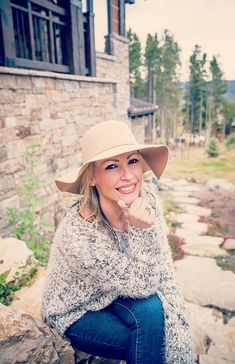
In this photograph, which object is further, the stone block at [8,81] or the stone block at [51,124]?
the stone block at [51,124]

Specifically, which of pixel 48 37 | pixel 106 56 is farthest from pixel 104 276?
pixel 106 56

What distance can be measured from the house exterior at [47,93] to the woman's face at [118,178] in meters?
2.65

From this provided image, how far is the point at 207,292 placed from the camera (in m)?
3.66

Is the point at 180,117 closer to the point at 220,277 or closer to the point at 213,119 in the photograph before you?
the point at 213,119

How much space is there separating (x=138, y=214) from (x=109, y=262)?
0.34m

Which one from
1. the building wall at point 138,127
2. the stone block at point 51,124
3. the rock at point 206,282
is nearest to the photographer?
the rock at point 206,282

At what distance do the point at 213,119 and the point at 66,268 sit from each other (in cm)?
4072

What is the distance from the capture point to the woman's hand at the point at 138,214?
1800mm

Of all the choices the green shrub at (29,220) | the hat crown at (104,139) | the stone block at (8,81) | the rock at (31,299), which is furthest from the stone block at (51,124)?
the hat crown at (104,139)

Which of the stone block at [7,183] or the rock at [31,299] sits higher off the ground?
the stone block at [7,183]

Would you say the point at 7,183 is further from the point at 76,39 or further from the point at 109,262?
the point at 76,39

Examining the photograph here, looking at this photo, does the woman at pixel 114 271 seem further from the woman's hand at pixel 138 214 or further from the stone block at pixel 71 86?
the stone block at pixel 71 86

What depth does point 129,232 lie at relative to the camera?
191 cm

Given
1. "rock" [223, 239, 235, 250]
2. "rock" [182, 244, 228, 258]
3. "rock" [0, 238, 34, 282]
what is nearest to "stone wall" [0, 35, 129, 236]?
"rock" [0, 238, 34, 282]
